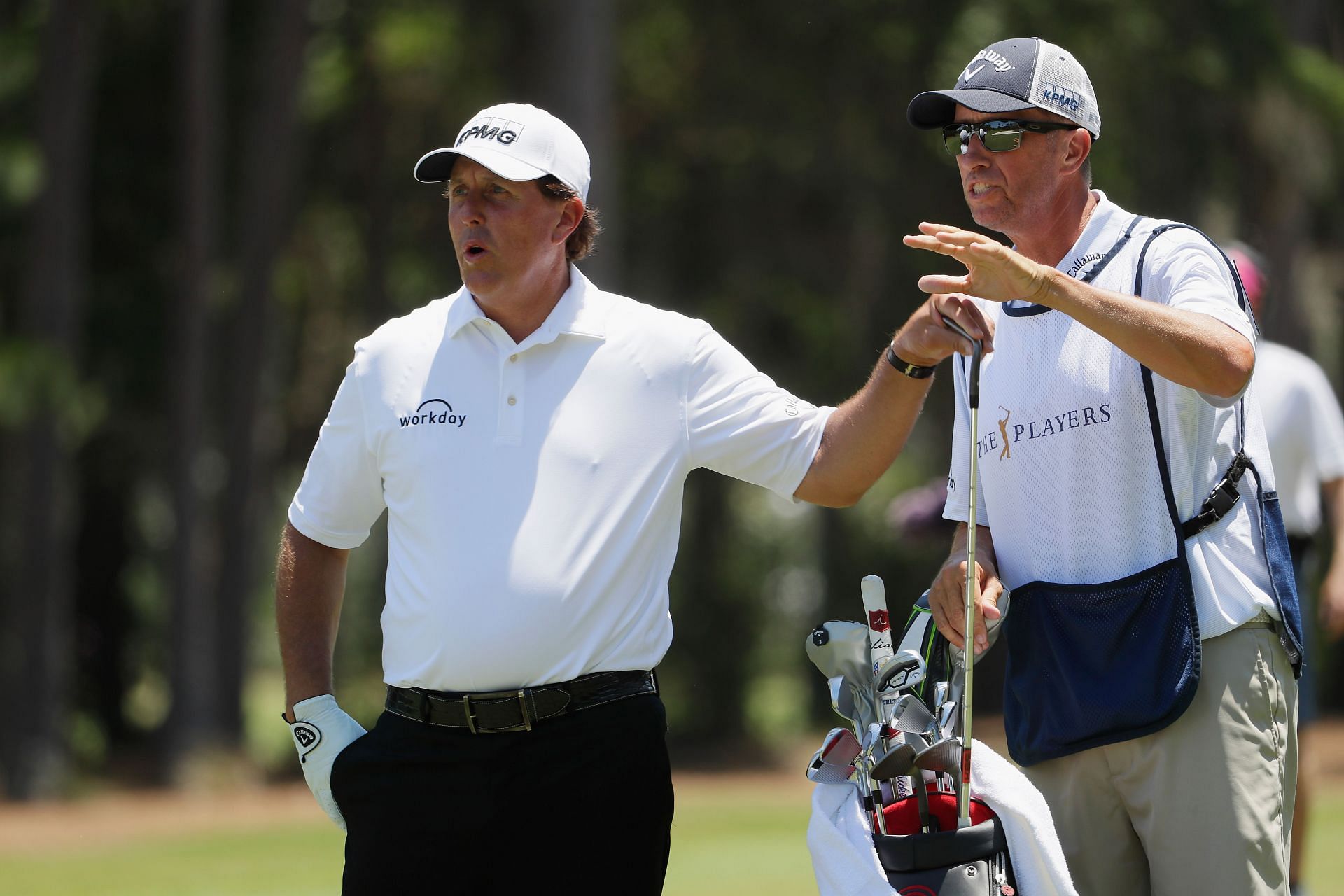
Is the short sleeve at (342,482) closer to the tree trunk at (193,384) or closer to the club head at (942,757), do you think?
the club head at (942,757)


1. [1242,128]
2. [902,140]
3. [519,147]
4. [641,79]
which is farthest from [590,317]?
[641,79]

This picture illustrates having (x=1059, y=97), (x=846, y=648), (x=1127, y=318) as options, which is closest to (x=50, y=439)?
(x=846, y=648)

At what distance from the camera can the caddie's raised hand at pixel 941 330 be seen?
12.1ft

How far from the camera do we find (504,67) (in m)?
17.3

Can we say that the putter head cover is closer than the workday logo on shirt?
Yes

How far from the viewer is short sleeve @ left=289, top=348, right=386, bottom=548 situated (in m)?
4.29

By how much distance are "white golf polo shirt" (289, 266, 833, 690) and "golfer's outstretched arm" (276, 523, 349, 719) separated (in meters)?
0.28

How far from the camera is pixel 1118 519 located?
3.67m

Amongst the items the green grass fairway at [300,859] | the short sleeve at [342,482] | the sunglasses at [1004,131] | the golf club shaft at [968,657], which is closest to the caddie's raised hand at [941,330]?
the golf club shaft at [968,657]

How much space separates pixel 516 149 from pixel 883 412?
1.06 m

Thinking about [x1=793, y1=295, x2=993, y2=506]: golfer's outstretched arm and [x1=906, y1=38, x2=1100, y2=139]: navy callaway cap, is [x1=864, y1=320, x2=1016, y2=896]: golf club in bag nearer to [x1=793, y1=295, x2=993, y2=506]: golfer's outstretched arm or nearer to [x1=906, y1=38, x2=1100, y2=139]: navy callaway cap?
[x1=793, y1=295, x2=993, y2=506]: golfer's outstretched arm

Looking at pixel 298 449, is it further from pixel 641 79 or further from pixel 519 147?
pixel 519 147

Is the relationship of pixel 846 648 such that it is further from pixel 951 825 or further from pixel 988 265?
pixel 988 265

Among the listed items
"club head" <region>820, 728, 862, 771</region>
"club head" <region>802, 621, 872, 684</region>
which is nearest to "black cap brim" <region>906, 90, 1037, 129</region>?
"club head" <region>802, 621, 872, 684</region>
